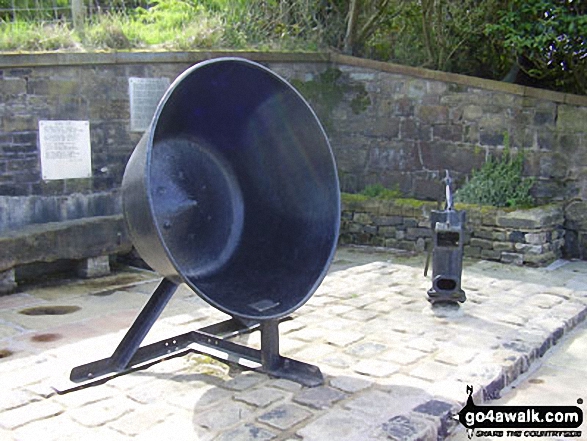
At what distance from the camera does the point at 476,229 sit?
24.9ft

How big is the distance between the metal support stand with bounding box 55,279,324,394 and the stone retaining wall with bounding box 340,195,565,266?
399cm

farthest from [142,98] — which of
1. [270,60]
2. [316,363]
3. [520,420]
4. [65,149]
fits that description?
[520,420]

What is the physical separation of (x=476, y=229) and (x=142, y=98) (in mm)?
3974

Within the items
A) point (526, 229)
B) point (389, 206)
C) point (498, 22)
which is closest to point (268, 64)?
point (389, 206)

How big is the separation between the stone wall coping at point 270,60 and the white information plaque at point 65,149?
642mm

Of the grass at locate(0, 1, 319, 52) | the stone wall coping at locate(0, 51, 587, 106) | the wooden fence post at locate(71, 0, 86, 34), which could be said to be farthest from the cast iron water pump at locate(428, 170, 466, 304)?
the wooden fence post at locate(71, 0, 86, 34)

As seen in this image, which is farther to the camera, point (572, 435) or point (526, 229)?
point (526, 229)

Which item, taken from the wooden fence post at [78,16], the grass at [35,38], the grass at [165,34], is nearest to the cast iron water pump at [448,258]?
the grass at [165,34]

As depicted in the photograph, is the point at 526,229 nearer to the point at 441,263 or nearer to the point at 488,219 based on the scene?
the point at 488,219

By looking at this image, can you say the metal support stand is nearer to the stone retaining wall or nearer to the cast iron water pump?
the cast iron water pump

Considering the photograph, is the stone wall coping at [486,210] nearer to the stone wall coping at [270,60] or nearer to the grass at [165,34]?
the stone wall coping at [270,60]

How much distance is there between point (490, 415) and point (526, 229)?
13.0 ft

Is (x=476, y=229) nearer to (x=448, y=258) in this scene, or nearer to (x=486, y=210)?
(x=486, y=210)

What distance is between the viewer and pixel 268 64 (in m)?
8.50
